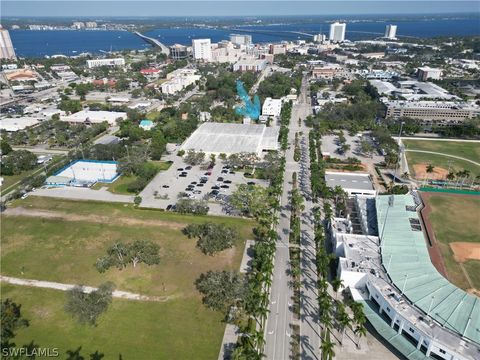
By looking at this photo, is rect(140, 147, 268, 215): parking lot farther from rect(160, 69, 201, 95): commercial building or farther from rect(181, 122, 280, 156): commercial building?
rect(160, 69, 201, 95): commercial building

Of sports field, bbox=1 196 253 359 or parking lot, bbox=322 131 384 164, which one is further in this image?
parking lot, bbox=322 131 384 164

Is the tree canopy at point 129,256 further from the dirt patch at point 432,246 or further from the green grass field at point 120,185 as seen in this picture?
the dirt patch at point 432,246

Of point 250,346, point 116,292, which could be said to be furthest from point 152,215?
point 250,346

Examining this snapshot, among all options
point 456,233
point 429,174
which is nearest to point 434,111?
point 429,174

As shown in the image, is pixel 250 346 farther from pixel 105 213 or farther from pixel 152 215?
pixel 105 213

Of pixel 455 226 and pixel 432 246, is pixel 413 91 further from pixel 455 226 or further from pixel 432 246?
pixel 432 246

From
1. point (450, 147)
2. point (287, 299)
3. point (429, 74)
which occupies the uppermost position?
point (429, 74)

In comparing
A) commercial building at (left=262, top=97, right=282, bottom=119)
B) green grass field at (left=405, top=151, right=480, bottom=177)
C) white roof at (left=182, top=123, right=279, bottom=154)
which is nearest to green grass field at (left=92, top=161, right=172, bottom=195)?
white roof at (left=182, top=123, right=279, bottom=154)
